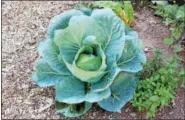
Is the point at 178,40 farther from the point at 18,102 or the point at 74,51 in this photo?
the point at 18,102

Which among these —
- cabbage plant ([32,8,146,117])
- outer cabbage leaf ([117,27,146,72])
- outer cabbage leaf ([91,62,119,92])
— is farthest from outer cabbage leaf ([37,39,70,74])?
outer cabbage leaf ([117,27,146,72])

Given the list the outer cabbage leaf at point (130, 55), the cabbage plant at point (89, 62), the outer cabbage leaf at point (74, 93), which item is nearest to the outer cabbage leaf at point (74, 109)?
the cabbage plant at point (89, 62)

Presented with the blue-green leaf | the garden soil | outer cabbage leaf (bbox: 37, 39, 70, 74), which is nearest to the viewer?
the blue-green leaf

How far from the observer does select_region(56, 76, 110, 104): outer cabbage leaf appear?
2.37 m

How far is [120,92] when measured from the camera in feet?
8.25

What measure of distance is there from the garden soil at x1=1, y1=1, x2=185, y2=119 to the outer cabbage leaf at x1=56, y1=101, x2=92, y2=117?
83mm

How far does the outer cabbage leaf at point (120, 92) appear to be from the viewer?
2486 millimetres

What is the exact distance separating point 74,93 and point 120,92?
29 cm

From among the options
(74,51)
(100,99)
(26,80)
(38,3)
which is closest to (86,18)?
(74,51)

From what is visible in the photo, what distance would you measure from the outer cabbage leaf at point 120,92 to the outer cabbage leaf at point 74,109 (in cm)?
9

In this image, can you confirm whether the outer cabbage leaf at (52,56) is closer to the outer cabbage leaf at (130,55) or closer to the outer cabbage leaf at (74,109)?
the outer cabbage leaf at (74,109)

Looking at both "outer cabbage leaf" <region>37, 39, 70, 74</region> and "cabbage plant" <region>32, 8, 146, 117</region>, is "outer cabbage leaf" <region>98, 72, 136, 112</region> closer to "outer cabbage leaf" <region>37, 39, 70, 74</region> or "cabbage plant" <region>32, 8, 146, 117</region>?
"cabbage plant" <region>32, 8, 146, 117</region>

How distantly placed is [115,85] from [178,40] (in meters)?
0.89

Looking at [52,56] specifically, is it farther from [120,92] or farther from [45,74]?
[120,92]
